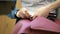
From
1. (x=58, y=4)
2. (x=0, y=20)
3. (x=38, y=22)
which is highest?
(x=58, y=4)

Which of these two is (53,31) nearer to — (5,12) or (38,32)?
(38,32)

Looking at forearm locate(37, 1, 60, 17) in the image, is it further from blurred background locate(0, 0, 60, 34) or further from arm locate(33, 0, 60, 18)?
blurred background locate(0, 0, 60, 34)

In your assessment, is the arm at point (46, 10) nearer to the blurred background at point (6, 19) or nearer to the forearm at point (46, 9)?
the forearm at point (46, 9)

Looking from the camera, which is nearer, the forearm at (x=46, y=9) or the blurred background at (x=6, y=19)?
the forearm at (x=46, y=9)

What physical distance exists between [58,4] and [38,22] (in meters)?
0.47

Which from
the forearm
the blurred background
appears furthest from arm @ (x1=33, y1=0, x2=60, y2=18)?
the blurred background

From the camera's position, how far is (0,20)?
2441mm

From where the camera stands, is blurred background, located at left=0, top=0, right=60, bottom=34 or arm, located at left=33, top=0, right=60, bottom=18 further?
blurred background, located at left=0, top=0, right=60, bottom=34

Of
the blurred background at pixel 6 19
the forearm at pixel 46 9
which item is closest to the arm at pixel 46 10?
the forearm at pixel 46 9

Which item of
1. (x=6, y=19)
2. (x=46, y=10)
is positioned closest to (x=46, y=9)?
(x=46, y=10)

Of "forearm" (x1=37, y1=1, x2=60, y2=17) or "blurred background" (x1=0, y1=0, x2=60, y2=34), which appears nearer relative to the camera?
"forearm" (x1=37, y1=1, x2=60, y2=17)

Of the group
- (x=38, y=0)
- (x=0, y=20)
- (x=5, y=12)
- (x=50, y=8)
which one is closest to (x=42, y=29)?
(x=50, y=8)

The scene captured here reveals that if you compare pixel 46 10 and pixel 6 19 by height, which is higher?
pixel 46 10

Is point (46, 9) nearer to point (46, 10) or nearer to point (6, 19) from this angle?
point (46, 10)
